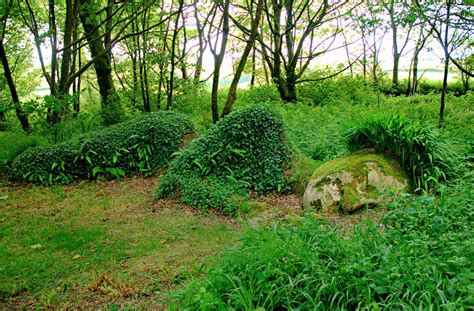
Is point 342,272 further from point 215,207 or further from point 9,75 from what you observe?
point 9,75

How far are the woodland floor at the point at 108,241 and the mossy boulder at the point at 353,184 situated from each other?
0.23 m

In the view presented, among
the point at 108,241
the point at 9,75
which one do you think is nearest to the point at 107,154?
the point at 108,241

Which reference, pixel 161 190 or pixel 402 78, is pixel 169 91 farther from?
pixel 402 78

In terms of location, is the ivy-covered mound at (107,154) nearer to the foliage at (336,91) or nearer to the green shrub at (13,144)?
the green shrub at (13,144)

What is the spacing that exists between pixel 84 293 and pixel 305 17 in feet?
52.1

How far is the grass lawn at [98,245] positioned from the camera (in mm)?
3682

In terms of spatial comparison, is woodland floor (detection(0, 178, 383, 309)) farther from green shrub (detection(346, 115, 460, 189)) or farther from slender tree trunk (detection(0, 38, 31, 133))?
slender tree trunk (detection(0, 38, 31, 133))

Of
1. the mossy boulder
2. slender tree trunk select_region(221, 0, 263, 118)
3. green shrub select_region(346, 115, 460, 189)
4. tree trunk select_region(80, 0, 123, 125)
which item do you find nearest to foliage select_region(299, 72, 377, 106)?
slender tree trunk select_region(221, 0, 263, 118)

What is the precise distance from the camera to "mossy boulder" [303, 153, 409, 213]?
17.8 ft

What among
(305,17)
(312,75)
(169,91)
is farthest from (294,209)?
(305,17)

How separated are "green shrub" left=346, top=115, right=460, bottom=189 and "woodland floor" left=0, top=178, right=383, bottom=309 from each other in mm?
1295

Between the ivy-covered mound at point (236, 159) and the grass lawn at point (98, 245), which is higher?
the ivy-covered mound at point (236, 159)

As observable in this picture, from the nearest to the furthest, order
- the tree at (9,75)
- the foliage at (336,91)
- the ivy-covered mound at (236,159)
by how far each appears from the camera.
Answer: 1. the ivy-covered mound at (236,159)
2. the tree at (9,75)
3. the foliage at (336,91)

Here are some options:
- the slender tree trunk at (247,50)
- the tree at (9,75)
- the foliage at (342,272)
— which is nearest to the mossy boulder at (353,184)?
the foliage at (342,272)
